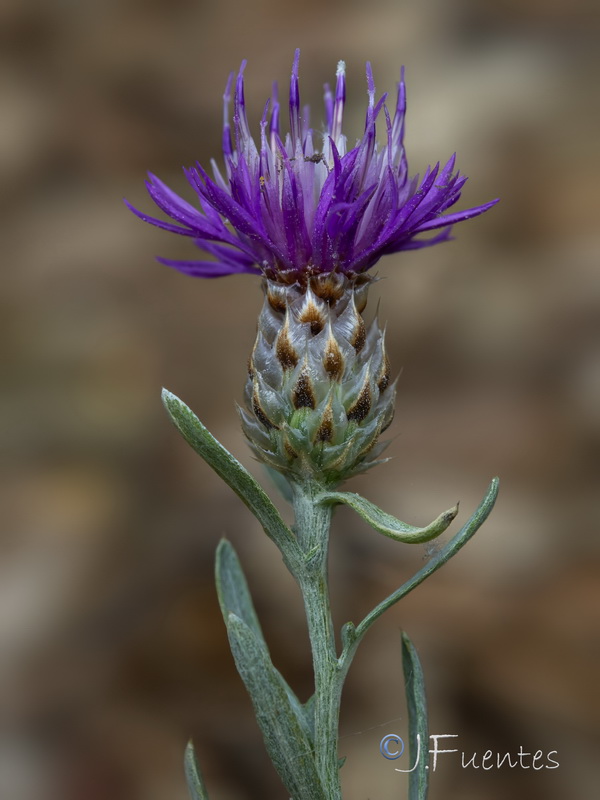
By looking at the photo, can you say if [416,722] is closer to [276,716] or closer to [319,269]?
[276,716]

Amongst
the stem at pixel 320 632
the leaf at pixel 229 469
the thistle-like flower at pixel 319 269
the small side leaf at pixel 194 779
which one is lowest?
the small side leaf at pixel 194 779

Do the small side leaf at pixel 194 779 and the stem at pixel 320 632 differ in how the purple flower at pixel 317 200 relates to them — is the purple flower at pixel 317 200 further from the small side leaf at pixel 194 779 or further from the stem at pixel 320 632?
the small side leaf at pixel 194 779

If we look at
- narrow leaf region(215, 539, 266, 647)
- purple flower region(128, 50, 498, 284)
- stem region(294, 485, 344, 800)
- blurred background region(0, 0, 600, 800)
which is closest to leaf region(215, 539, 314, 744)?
narrow leaf region(215, 539, 266, 647)

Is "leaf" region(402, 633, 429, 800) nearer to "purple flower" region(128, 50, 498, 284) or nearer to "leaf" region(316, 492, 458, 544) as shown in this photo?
"leaf" region(316, 492, 458, 544)

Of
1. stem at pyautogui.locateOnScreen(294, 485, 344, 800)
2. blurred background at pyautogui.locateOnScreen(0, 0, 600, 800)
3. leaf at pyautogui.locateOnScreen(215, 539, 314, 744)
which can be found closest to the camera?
stem at pyautogui.locateOnScreen(294, 485, 344, 800)

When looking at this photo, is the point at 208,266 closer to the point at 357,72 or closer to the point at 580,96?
the point at 357,72

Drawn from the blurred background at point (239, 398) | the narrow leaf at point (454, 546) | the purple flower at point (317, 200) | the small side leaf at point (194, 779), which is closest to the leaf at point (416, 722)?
the narrow leaf at point (454, 546)

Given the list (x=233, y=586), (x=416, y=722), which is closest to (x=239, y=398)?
(x=233, y=586)
